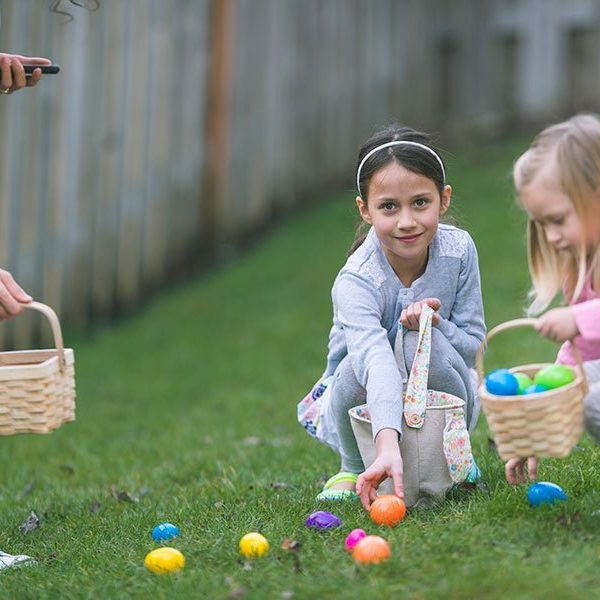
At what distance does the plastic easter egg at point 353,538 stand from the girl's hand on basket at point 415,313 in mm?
759

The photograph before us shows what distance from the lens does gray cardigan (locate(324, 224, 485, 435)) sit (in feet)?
11.9

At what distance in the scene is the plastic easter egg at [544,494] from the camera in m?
3.28

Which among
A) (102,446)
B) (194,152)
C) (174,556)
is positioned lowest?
(102,446)

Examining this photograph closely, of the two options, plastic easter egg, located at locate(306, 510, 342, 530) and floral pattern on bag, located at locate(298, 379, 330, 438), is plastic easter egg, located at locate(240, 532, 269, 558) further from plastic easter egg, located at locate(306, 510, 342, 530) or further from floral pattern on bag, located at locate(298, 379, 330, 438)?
floral pattern on bag, located at locate(298, 379, 330, 438)

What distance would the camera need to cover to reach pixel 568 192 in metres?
3.12

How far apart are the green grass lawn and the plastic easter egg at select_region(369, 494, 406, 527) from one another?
4 cm

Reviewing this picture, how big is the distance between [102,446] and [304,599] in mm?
3132

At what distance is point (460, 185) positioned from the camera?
1016cm

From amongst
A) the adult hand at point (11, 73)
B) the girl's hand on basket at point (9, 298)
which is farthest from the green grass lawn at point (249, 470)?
the adult hand at point (11, 73)

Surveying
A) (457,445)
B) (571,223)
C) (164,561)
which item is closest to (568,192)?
(571,223)

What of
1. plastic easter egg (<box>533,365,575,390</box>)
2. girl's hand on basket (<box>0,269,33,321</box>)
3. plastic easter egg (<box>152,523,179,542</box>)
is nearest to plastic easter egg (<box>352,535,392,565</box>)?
plastic easter egg (<box>533,365,575,390</box>)

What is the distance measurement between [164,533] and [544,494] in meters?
1.20

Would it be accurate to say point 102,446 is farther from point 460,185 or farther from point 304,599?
point 460,185

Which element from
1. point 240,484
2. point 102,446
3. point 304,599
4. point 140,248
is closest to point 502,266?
point 140,248
